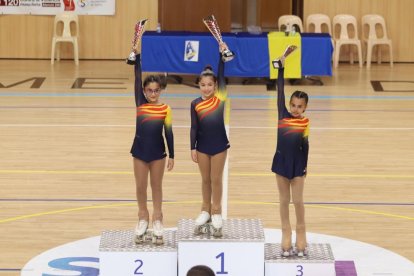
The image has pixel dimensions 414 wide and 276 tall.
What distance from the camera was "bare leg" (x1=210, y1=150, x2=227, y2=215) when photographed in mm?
8945

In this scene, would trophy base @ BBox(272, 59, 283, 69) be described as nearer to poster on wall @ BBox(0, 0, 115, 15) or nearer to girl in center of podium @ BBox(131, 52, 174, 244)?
girl in center of podium @ BBox(131, 52, 174, 244)

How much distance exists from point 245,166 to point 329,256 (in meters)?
5.22

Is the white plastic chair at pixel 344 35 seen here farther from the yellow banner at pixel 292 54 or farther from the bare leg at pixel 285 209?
the bare leg at pixel 285 209

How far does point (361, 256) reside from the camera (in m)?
9.77

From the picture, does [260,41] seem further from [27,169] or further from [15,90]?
[27,169]

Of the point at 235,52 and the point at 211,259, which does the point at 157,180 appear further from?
the point at 235,52

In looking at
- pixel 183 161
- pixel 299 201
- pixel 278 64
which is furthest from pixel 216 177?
pixel 183 161

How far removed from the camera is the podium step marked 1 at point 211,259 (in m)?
8.55

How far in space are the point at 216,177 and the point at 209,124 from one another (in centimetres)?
50

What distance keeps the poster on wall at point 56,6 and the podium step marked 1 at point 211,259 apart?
55.0ft

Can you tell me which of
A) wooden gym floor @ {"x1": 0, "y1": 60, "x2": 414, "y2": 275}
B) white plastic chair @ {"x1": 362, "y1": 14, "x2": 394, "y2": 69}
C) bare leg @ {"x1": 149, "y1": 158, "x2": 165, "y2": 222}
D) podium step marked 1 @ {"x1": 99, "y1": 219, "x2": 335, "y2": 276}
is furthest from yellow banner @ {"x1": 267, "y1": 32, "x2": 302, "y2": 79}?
podium step marked 1 @ {"x1": 99, "y1": 219, "x2": 335, "y2": 276}

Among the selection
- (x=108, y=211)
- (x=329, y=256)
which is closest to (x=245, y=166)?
(x=108, y=211)

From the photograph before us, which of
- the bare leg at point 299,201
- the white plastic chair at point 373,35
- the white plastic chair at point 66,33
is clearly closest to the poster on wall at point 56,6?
the white plastic chair at point 66,33

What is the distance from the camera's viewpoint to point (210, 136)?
29.1 feet
